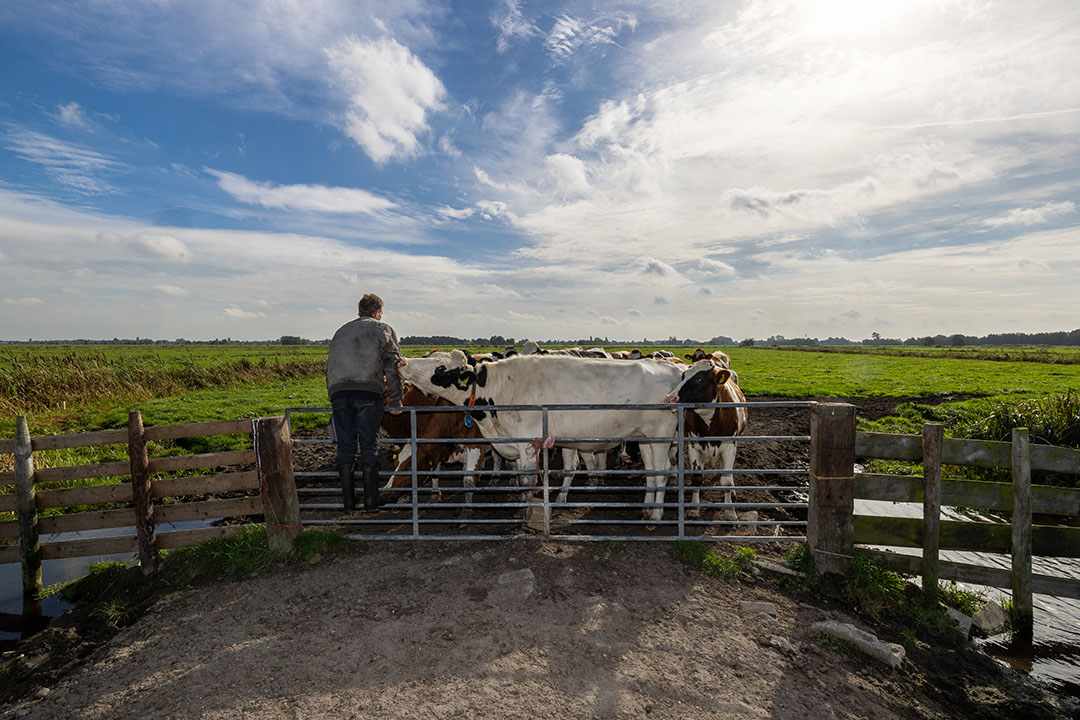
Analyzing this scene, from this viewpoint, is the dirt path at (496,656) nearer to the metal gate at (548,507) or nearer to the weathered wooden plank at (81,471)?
the metal gate at (548,507)

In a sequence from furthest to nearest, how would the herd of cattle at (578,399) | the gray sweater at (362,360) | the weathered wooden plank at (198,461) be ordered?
A: the herd of cattle at (578,399) → the gray sweater at (362,360) → the weathered wooden plank at (198,461)

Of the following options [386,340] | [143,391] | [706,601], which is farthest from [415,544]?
[143,391]

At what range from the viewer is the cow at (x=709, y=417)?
711 cm

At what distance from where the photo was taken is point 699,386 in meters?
7.12

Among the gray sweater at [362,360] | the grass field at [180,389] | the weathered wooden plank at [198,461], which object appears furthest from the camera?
the grass field at [180,389]

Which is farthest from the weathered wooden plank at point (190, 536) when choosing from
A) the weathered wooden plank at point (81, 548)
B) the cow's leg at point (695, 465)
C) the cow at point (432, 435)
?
the cow's leg at point (695, 465)

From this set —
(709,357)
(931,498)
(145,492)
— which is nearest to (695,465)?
(709,357)

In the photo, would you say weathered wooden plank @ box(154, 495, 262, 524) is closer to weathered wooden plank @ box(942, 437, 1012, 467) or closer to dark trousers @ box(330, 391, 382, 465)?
dark trousers @ box(330, 391, 382, 465)

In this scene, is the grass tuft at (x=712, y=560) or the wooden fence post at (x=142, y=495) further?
the wooden fence post at (x=142, y=495)

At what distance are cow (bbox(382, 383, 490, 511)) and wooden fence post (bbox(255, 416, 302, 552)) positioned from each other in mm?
1901

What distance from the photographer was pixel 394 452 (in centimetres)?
970

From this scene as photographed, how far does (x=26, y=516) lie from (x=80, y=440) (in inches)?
40.6

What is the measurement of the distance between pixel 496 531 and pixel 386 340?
8.64 feet

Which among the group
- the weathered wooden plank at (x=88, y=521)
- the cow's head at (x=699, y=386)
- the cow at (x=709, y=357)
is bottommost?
the weathered wooden plank at (x=88, y=521)
